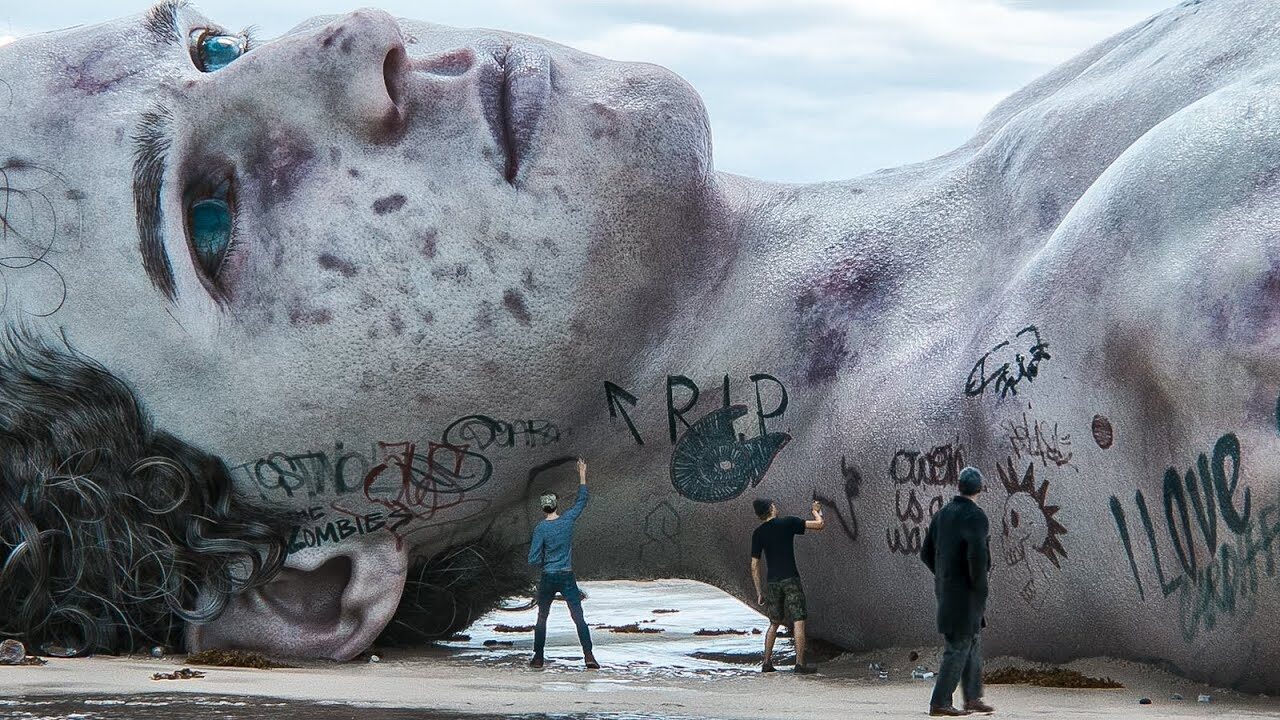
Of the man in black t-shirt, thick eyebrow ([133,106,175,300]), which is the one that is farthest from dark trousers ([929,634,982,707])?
thick eyebrow ([133,106,175,300])

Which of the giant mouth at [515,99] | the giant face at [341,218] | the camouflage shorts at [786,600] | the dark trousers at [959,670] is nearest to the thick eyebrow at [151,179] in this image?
the giant face at [341,218]

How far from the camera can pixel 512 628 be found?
10.3 m

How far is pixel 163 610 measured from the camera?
7344 millimetres

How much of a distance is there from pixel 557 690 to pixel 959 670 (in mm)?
1780

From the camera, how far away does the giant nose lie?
22.3ft

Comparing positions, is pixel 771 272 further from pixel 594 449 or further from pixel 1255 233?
pixel 1255 233

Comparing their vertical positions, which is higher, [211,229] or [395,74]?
[395,74]

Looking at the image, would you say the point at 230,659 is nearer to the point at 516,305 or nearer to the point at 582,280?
the point at 516,305

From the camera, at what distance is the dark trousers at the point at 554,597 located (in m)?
7.98

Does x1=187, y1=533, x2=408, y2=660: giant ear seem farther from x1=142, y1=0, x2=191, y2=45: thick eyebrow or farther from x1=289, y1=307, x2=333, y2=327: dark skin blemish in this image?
x1=142, y1=0, x2=191, y2=45: thick eyebrow

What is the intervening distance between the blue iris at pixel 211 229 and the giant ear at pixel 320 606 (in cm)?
144

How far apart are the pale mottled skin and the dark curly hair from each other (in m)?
0.15

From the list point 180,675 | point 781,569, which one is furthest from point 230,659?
point 781,569

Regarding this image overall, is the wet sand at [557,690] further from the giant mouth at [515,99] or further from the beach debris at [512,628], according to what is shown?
the giant mouth at [515,99]
